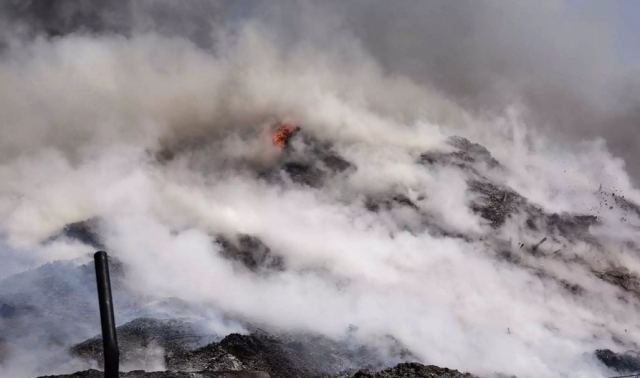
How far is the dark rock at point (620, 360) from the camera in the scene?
181ft

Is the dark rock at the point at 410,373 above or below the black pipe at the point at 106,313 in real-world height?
below

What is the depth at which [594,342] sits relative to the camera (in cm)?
6538

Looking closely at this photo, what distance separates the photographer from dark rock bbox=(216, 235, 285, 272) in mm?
76812

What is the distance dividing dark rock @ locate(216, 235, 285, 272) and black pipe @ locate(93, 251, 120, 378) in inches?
2584

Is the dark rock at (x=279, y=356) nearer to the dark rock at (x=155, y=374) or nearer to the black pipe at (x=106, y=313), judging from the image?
the dark rock at (x=155, y=374)

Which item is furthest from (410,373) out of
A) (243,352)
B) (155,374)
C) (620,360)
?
(620,360)

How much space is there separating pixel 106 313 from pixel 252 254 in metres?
72.0

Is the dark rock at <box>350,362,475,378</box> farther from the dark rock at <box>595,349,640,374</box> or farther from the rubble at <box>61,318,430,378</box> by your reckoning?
the dark rock at <box>595,349,640,374</box>

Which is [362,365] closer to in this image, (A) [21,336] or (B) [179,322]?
(B) [179,322]

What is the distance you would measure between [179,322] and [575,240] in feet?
291

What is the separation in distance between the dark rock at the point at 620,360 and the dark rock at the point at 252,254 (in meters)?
40.9

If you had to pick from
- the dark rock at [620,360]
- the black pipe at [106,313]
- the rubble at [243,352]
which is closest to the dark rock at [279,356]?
the rubble at [243,352]

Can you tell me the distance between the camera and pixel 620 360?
56.5 m

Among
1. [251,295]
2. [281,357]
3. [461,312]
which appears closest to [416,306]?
[461,312]
